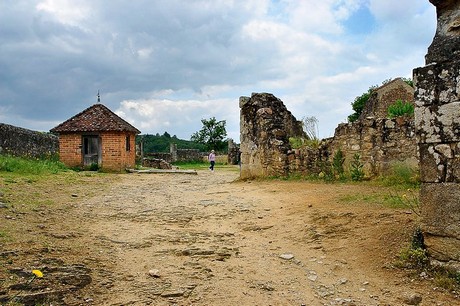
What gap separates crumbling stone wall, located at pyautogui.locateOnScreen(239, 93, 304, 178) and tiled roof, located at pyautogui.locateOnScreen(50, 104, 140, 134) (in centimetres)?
832

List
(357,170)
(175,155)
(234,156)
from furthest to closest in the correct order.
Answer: (175,155)
(234,156)
(357,170)

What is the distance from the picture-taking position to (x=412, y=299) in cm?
348

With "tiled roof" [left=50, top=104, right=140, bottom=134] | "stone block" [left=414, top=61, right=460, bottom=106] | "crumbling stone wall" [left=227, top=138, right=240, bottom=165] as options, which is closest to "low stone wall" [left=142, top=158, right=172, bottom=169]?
"tiled roof" [left=50, top=104, right=140, bottom=134]

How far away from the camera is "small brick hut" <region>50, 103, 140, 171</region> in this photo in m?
20.1

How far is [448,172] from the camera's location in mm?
3781

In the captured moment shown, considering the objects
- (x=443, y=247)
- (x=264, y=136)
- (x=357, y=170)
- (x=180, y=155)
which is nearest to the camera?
(x=443, y=247)

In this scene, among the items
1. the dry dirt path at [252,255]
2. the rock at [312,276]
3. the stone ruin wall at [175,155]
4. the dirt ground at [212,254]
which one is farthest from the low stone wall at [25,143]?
the rock at [312,276]

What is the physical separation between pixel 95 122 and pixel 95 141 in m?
1.00

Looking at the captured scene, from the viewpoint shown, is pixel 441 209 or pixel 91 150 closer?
pixel 441 209

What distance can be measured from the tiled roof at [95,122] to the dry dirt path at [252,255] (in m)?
13.1

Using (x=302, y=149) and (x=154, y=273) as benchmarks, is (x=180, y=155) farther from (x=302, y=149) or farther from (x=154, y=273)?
(x=154, y=273)

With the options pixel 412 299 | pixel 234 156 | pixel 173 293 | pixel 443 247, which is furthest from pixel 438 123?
pixel 234 156

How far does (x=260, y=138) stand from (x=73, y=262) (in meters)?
10.1

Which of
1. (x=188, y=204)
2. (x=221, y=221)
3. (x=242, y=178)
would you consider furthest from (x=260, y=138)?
(x=221, y=221)
